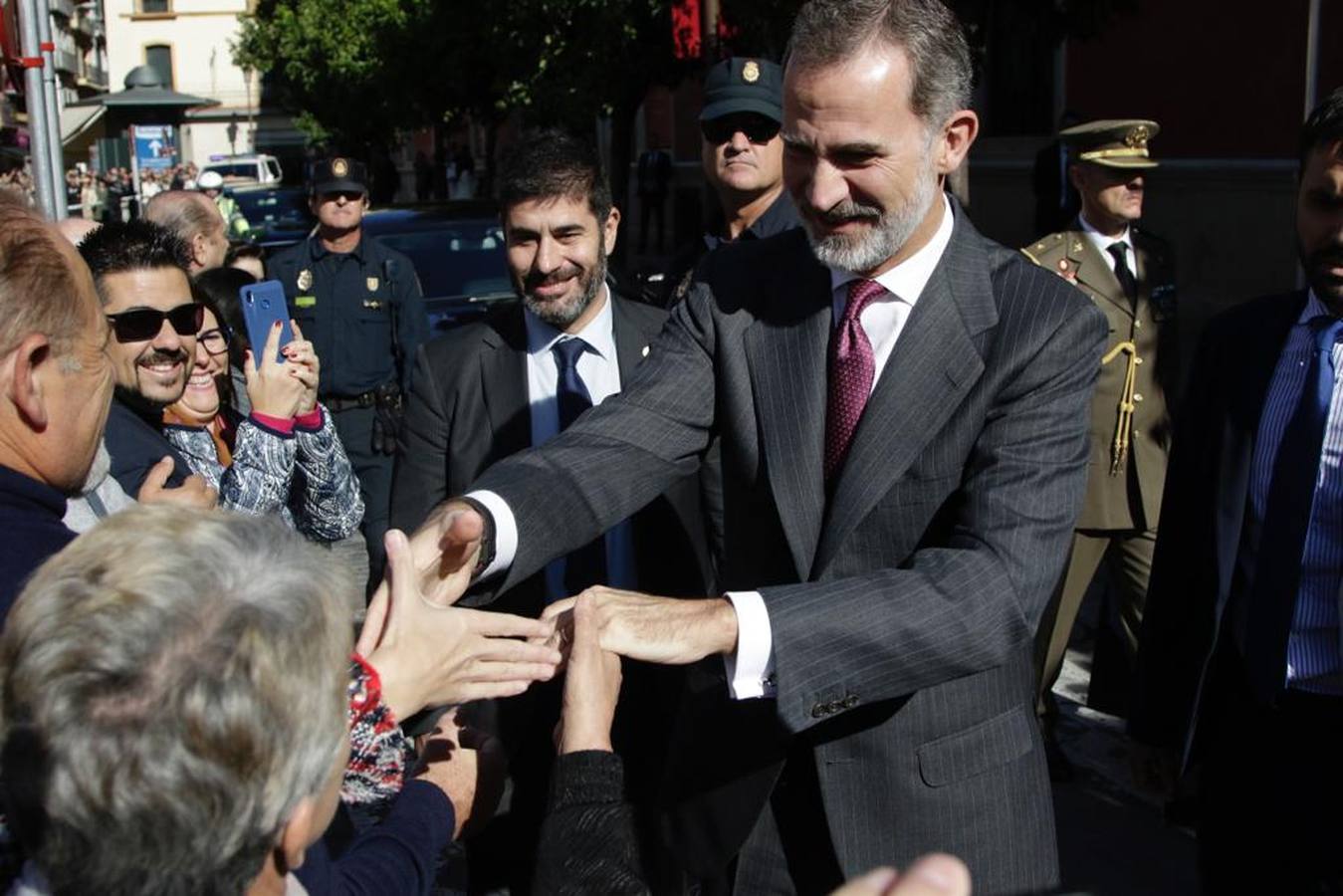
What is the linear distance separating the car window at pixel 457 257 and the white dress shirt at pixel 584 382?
5.58 metres

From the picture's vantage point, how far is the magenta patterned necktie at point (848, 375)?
2404mm

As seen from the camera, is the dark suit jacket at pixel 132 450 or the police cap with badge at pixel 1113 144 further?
the police cap with badge at pixel 1113 144

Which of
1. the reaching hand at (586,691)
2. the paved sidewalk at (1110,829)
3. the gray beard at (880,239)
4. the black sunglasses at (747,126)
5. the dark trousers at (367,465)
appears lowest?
the paved sidewalk at (1110,829)

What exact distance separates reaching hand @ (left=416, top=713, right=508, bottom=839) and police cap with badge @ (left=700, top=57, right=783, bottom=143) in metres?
2.50

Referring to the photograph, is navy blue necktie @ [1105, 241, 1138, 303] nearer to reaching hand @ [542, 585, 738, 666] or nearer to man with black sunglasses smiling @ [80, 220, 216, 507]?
man with black sunglasses smiling @ [80, 220, 216, 507]

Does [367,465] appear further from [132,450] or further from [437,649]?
[437,649]

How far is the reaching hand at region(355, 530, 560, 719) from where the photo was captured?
204 cm

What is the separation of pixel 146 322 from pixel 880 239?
1941 millimetres

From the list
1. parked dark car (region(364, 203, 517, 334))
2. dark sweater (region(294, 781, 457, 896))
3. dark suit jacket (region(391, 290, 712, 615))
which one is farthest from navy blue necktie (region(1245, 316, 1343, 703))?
parked dark car (region(364, 203, 517, 334))

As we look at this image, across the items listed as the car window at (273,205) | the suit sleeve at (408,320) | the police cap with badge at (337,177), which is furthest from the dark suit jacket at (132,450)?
the car window at (273,205)

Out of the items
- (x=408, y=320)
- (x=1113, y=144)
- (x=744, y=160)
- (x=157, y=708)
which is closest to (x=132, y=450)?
(x=157, y=708)

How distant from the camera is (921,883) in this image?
119 cm

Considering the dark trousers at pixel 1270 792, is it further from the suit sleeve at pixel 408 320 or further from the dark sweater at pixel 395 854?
the suit sleeve at pixel 408 320

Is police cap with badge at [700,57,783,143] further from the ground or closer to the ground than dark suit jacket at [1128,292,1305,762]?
further from the ground
